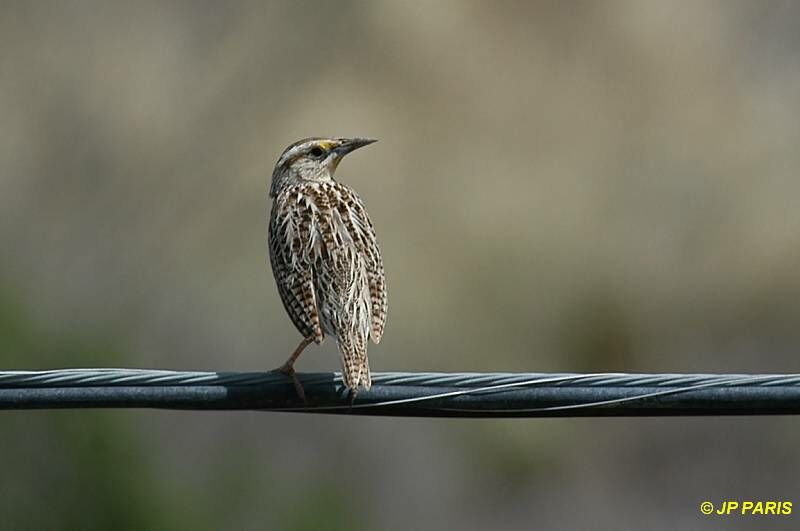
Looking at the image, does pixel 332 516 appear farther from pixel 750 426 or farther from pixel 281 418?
pixel 750 426

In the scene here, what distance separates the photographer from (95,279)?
38.0m

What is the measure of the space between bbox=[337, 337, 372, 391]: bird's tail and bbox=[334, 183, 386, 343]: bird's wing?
0.34 meters

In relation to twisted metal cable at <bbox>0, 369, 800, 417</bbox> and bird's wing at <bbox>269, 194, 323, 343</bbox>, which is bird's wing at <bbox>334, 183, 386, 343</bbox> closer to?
bird's wing at <bbox>269, 194, 323, 343</bbox>

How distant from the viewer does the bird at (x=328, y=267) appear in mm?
9078

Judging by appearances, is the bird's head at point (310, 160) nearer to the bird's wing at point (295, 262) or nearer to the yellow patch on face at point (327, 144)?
the yellow patch on face at point (327, 144)

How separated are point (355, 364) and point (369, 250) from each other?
1.72 metres

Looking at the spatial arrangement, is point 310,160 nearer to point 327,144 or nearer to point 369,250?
point 327,144

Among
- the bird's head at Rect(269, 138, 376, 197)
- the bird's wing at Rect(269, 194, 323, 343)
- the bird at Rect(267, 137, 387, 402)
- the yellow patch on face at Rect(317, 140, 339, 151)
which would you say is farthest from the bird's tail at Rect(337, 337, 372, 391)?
the yellow patch on face at Rect(317, 140, 339, 151)

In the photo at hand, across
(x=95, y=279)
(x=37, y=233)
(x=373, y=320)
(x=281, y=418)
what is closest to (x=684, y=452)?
(x=281, y=418)

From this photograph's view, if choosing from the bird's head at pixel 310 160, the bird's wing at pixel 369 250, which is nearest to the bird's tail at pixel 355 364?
the bird's wing at pixel 369 250

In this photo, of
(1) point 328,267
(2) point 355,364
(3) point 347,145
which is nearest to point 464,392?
(2) point 355,364

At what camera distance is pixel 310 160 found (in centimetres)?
1091

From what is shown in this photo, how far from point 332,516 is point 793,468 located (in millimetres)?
12635

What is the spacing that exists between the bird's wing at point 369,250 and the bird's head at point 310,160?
51 centimetres
